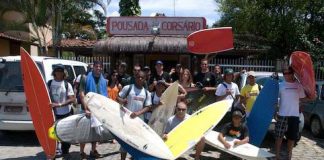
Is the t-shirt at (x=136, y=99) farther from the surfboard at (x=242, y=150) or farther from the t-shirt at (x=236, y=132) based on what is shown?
the t-shirt at (x=236, y=132)

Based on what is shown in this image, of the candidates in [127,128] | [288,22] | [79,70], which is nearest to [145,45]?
[79,70]

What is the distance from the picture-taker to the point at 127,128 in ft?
21.3

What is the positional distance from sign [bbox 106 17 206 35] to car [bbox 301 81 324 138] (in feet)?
17.9

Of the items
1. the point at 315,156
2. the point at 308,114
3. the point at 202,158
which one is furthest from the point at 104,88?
the point at 308,114

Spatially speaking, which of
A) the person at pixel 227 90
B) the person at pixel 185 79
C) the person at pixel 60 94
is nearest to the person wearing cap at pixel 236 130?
the person at pixel 227 90

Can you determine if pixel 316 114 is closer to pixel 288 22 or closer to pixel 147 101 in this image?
pixel 147 101

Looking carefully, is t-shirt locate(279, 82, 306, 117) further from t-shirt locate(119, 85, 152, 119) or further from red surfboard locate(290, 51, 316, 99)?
t-shirt locate(119, 85, 152, 119)

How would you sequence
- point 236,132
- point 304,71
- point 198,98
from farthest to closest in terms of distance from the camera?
point 198,98
point 304,71
point 236,132

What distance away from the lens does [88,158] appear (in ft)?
25.7

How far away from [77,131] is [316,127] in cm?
625

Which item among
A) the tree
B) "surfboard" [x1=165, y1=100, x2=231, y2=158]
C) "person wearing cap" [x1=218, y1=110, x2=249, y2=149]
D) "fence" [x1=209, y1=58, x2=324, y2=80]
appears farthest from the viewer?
the tree

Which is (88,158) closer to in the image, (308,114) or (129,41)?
(308,114)

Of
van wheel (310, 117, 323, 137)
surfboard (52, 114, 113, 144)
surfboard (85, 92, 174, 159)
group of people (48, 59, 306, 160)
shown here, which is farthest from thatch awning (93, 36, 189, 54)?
→ surfboard (85, 92, 174, 159)

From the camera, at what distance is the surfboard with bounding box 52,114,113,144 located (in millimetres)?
6938
